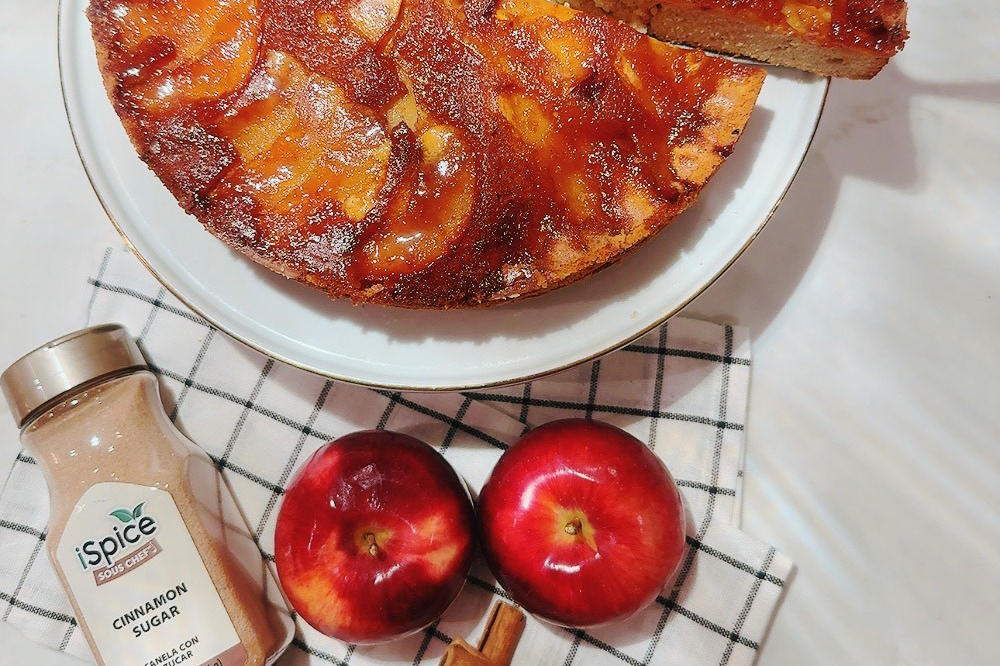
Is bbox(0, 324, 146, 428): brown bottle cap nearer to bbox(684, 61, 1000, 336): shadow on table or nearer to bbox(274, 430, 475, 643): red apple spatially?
bbox(274, 430, 475, 643): red apple

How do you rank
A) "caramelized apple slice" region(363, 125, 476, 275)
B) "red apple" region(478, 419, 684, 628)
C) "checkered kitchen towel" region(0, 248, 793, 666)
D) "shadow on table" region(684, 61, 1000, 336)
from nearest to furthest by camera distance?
"caramelized apple slice" region(363, 125, 476, 275) → "red apple" region(478, 419, 684, 628) → "checkered kitchen towel" region(0, 248, 793, 666) → "shadow on table" region(684, 61, 1000, 336)

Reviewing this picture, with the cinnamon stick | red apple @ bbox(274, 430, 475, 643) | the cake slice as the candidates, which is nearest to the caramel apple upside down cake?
the cake slice

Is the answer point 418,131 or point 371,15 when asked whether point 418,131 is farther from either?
point 371,15

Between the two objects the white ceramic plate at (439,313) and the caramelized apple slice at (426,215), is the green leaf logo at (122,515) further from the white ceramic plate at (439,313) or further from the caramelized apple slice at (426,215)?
the caramelized apple slice at (426,215)

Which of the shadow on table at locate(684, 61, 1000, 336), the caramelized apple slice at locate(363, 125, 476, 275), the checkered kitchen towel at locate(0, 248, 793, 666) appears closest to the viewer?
the caramelized apple slice at locate(363, 125, 476, 275)

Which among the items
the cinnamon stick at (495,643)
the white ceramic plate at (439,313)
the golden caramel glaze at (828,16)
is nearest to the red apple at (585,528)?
the cinnamon stick at (495,643)
